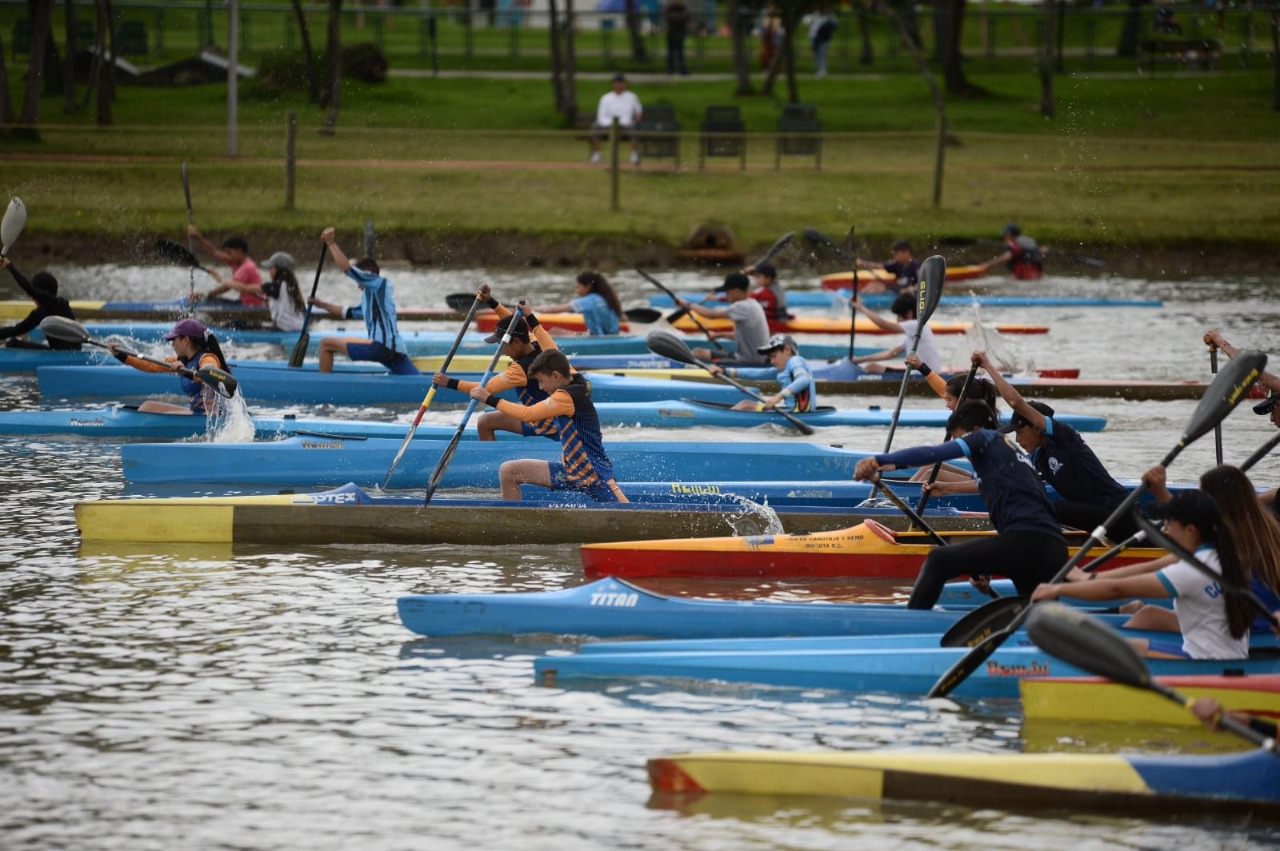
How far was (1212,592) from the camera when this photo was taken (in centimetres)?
700

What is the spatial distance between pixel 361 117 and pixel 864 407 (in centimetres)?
1973

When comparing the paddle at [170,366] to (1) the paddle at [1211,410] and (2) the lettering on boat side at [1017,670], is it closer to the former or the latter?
(1) the paddle at [1211,410]

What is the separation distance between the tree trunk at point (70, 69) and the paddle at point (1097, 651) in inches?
1105

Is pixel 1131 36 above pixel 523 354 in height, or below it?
above

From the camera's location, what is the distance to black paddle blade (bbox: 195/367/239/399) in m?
12.3

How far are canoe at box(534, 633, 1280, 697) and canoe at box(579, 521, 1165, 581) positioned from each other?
162 centimetres

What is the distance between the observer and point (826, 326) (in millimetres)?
20406

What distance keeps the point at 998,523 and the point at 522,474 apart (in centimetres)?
369

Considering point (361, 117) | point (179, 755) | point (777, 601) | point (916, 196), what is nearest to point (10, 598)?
point (179, 755)

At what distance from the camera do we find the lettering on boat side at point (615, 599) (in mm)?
8336

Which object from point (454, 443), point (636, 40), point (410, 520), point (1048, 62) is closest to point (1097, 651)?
point (410, 520)

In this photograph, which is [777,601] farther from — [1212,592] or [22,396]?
[22,396]

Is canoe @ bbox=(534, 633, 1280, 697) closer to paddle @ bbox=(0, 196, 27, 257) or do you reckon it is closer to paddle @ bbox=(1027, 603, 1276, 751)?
paddle @ bbox=(1027, 603, 1276, 751)

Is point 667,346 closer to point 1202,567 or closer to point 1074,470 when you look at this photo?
point 1074,470
